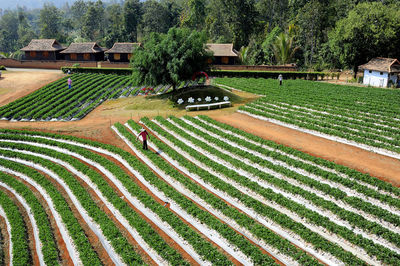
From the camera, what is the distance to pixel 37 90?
44.0 metres

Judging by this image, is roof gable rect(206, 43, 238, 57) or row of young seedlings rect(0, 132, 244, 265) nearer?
row of young seedlings rect(0, 132, 244, 265)

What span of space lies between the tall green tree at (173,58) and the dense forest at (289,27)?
1325cm

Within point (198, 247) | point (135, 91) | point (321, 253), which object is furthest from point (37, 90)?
point (321, 253)

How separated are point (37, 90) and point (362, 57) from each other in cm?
4714

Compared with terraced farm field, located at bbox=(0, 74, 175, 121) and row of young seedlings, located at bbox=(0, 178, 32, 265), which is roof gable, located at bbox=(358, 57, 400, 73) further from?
row of young seedlings, located at bbox=(0, 178, 32, 265)

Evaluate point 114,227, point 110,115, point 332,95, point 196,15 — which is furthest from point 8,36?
point 114,227

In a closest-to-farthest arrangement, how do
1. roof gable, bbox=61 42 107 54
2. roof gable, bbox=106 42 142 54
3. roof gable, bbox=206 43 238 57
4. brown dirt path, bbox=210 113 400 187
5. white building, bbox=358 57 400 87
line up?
brown dirt path, bbox=210 113 400 187 → white building, bbox=358 57 400 87 → roof gable, bbox=206 43 238 57 → roof gable, bbox=106 42 142 54 → roof gable, bbox=61 42 107 54

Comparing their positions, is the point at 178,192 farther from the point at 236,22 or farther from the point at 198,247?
the point at 236,22

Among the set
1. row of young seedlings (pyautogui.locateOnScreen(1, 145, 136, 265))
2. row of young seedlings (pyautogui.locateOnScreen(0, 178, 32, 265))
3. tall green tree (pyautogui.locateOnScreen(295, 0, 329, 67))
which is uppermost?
tall green tree (pyautogui.locateOnScreen(295, 0, 329, 67))

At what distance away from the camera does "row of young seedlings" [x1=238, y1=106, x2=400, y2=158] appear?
20750 millimetres

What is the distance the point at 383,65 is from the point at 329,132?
2463cm

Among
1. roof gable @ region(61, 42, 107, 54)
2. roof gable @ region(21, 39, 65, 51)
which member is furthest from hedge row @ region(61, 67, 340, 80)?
roof gable @ region(21, 39, 65, 51)

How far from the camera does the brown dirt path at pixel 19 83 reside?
42950 mm

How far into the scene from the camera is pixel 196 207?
631 inches
